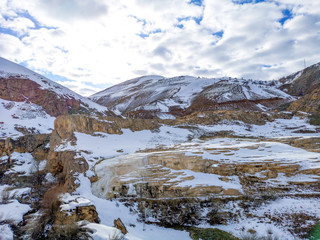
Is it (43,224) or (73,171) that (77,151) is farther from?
(43,224)

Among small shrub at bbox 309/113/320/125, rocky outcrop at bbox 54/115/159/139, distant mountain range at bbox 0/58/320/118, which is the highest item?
distant mountain range at bbox 0/58/320/118

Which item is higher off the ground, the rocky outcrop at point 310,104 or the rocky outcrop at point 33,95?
the rocky outcrop at point 33,95

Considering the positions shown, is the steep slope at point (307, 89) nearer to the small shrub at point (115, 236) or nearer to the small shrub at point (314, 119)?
the small shrub at point (314, 119)

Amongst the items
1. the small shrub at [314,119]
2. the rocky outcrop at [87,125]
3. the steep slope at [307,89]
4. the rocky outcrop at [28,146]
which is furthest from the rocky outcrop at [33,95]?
the steep slope at [307,89]

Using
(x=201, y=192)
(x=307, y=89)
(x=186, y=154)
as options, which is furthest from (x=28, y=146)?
(x=307, y=89)

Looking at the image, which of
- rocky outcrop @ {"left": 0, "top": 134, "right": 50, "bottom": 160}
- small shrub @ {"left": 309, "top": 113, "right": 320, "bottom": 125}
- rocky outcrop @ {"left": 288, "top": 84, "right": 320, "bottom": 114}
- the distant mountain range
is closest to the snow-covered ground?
small shrub @ {"left": 309, "top": 113, "right": 320, "bottom": 125}

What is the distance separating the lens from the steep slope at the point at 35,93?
1745 inches

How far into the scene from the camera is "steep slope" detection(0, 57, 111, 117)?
4431cm

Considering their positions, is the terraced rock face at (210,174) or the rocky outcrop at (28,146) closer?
the terraced rock face at (210,174)

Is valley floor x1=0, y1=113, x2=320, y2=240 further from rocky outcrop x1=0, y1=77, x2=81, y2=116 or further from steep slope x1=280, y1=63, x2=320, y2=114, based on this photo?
rocky outcrop x1=0, y1=77, x2=81, y2=116

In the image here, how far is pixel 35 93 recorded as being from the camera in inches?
1848

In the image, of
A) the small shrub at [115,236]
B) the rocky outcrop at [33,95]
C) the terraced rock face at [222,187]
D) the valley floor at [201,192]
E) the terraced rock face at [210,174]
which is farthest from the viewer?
the rocky outcrop at [33,95]

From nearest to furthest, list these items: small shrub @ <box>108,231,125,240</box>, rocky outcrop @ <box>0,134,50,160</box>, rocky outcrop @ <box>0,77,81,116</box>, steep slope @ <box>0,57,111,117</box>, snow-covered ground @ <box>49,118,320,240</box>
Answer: small shrub @ <box>108,231,125,240</box> → snow-covered ground @ <box>49,118,320,240</box> → rocky outcrop @ <box>0,134,50,160</box> → rocky outcrop @ <box>0,77,81,116</box> → steep slope @ <box>0,57,111,117</box>

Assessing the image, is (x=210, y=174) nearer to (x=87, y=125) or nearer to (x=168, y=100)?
(x=87, y=125)
